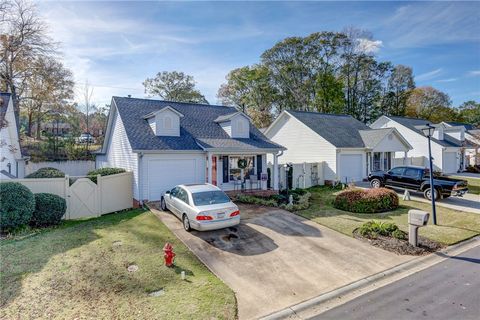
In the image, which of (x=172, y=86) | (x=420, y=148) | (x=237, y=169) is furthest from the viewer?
(x=172, y=86)

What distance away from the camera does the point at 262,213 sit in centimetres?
1296

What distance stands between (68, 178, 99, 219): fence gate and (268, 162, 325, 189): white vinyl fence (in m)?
10.9

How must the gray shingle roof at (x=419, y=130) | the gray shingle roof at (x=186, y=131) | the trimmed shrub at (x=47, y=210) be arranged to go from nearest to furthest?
the trimmed shrub at (x=47, y=210)
the gray shingle roof at (x=186, y=131)
the gray shingle roof at (x=419, y=130)

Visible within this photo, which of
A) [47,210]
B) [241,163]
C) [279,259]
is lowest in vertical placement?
[279,259]

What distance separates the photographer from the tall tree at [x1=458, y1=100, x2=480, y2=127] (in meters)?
55.7

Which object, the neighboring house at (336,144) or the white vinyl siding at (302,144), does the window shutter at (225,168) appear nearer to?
the white vinyl siding at (302,144)

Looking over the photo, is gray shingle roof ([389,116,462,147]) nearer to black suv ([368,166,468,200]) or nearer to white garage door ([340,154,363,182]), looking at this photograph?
white garage door ([340,154,363,182])

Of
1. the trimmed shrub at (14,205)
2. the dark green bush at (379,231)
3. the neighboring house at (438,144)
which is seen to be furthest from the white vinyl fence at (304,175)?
the neighboring house at (438,144)

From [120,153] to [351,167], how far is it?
1755 cm

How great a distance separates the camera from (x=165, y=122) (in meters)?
16.2

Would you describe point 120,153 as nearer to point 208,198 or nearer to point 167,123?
point 167,123

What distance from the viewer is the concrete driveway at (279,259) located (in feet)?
21.3

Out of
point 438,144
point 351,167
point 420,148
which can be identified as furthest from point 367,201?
point 438,144

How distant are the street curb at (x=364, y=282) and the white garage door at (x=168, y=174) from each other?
10.5m
